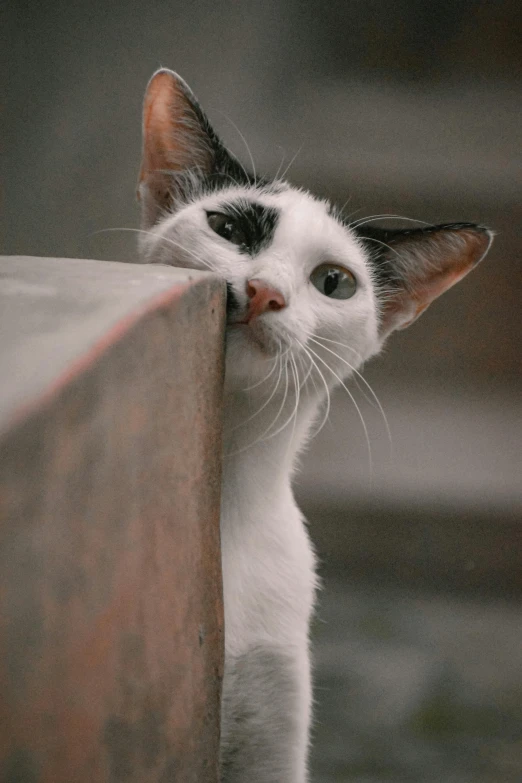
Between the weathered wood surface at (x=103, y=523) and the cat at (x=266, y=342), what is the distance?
0.16 m

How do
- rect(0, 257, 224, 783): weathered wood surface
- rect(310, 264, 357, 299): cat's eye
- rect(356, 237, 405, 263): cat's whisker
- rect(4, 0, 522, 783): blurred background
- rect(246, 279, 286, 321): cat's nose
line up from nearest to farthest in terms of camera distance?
rect(0, 257, 224, 783): weathered wood surface < rect(246, 279, 286, 321): cat's nose < rect(310, 264, 357, 299): cat's eye < rect(356, 237, 405, 263): cat's whisker < rect(4, 0, 522, 783): blurred background

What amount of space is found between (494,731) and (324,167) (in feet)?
2.77

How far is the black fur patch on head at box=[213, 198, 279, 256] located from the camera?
59 cm

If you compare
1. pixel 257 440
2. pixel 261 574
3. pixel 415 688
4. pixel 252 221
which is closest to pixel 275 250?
pixel 252 221

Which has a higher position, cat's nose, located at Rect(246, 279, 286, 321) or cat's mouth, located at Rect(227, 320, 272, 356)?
cat's nose, located at Rect(246, 279, 286, 321)

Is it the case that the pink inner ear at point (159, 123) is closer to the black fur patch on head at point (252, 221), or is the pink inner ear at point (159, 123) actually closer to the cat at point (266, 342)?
the cat at point (266, 342)

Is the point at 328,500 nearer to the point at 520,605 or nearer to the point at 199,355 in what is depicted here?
the point at 520,605

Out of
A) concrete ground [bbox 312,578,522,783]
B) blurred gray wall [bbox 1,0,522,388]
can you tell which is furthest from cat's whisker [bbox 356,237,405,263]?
concrete ground [bbox 312,578,522,783]

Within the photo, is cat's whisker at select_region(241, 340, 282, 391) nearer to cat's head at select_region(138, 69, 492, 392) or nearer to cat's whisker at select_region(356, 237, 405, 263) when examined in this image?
cat's head at select_region(138, 69, 492, 392)

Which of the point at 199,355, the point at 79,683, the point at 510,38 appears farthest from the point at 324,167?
the point at 79,683

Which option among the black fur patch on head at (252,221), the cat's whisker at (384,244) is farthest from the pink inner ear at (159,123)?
the cat's whisker at (384,244)

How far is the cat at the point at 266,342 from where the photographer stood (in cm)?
56

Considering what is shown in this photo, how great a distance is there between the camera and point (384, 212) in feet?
3.62

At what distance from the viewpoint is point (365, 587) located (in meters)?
1.14
